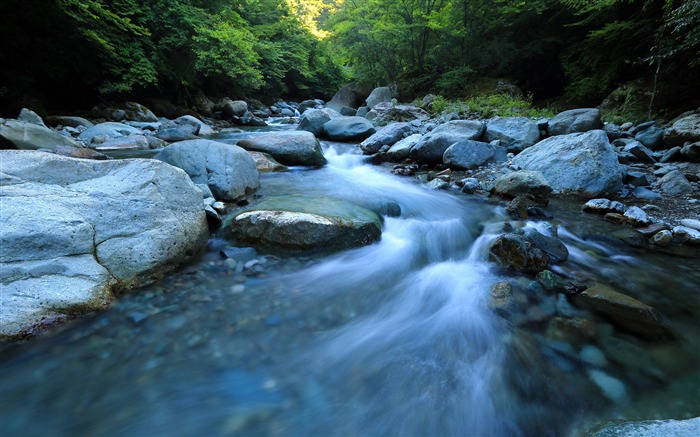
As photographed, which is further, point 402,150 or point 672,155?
point 402,150

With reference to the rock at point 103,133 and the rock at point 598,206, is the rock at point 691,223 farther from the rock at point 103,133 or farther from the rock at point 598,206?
the rock at point 103,133

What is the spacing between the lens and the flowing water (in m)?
1.55

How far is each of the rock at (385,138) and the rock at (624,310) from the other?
6865 millimetres

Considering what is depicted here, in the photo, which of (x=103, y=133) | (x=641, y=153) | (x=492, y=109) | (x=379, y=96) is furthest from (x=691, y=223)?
(x=379, y=96)

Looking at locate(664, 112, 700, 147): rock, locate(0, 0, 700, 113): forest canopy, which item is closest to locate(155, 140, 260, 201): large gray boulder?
locate(664, 112, 700, 147): rock

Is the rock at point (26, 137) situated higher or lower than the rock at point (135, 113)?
lower

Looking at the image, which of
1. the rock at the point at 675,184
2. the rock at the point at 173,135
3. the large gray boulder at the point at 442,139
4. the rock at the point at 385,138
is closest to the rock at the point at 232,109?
the rock at the point at 173,135

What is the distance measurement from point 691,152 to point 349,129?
7915 millimetres

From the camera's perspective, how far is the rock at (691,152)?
207 inches

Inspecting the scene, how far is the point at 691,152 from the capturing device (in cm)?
531

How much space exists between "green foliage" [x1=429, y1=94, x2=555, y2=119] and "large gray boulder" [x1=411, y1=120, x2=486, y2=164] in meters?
3.08

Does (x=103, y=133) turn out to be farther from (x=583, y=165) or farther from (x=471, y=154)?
(x=583, y=165)

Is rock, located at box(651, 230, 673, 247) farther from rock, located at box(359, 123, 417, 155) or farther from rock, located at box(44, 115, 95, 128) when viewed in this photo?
rock, located at box(44, 115, 95, 128)

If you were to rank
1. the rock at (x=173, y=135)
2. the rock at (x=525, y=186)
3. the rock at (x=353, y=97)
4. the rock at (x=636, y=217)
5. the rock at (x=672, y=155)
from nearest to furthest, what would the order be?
the rock at (x=636, y=217) < the rock at (x=525, y=186) < the rock at (x=672, y=155) < the rock at (x=173, y=135) < the rock at (x=353, y=97)
